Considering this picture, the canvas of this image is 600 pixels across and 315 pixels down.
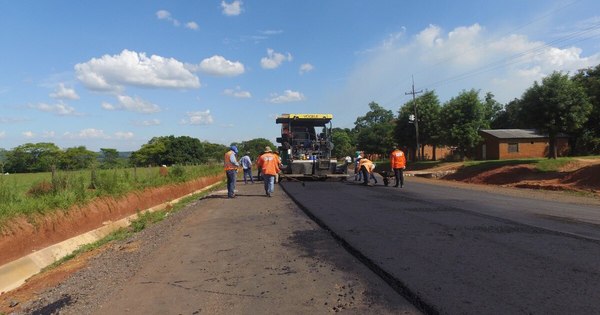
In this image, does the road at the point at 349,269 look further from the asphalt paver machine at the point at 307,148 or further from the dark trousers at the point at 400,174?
the asphalt paver machine at the point at 307,148

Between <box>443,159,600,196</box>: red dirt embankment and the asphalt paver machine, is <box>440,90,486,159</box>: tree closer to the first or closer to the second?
<box>443,159,600,196</box>: red dirt embankment

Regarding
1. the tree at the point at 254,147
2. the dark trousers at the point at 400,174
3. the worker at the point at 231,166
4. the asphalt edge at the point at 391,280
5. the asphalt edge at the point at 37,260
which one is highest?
the tree at the point at 254,147

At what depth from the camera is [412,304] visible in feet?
13.6


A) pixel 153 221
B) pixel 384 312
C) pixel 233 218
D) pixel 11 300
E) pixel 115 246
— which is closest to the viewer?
pixel 384 312

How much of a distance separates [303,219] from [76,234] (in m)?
5.47

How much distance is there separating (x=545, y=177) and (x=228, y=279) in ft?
70.1

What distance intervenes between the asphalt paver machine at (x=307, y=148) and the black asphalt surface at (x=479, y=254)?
385 inches

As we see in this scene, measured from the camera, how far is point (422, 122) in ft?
157

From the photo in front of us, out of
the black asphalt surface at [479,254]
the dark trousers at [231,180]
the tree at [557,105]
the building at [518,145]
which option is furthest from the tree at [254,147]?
the black asphalt surface at [479,254]

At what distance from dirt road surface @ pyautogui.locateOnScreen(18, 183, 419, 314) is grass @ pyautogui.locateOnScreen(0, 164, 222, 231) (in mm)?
2624

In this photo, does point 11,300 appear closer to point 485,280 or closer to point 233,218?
point 233,218

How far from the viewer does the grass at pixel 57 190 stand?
30.8 ft

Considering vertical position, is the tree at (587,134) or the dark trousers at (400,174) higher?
the tree at (587,134)

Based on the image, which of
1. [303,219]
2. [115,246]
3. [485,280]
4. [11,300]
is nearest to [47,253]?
[115,246]
